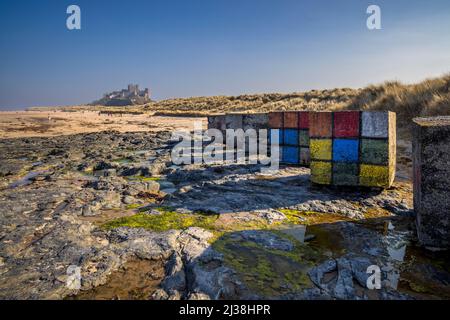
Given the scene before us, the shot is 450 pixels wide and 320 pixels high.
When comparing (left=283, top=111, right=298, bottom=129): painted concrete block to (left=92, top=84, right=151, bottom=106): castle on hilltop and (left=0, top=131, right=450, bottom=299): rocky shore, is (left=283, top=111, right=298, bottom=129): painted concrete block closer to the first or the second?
(left=0, top=131, right=450, bottom=299): rocky shore

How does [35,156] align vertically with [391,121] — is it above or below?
below

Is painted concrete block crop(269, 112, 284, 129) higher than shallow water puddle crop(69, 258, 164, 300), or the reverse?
painted concrete block crop(269, 112, 284, 129)

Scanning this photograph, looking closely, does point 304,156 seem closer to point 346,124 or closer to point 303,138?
point 303,138

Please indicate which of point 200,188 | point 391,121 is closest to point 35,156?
point 200,188

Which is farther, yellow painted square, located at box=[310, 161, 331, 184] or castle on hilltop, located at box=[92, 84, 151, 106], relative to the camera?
castle on hilltop, located at box=[92, 84, 151, 106]

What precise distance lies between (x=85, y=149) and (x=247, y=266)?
10956mm

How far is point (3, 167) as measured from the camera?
9.30m

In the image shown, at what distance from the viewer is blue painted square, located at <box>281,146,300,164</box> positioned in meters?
8.80

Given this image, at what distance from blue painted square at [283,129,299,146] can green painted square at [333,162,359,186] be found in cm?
255

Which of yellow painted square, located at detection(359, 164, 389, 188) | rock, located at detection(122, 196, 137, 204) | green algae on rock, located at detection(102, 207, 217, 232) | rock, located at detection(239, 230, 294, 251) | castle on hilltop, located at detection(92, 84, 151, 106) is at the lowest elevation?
rock, located at detection(239, 230, 294, 251)

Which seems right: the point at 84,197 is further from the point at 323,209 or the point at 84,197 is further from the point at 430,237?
the point at 430,237

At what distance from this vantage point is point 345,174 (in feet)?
20.6

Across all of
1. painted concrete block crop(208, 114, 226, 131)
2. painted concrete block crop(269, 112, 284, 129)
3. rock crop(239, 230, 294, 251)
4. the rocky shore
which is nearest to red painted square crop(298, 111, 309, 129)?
painted concrete block crop(269, 112, 284, 129)
